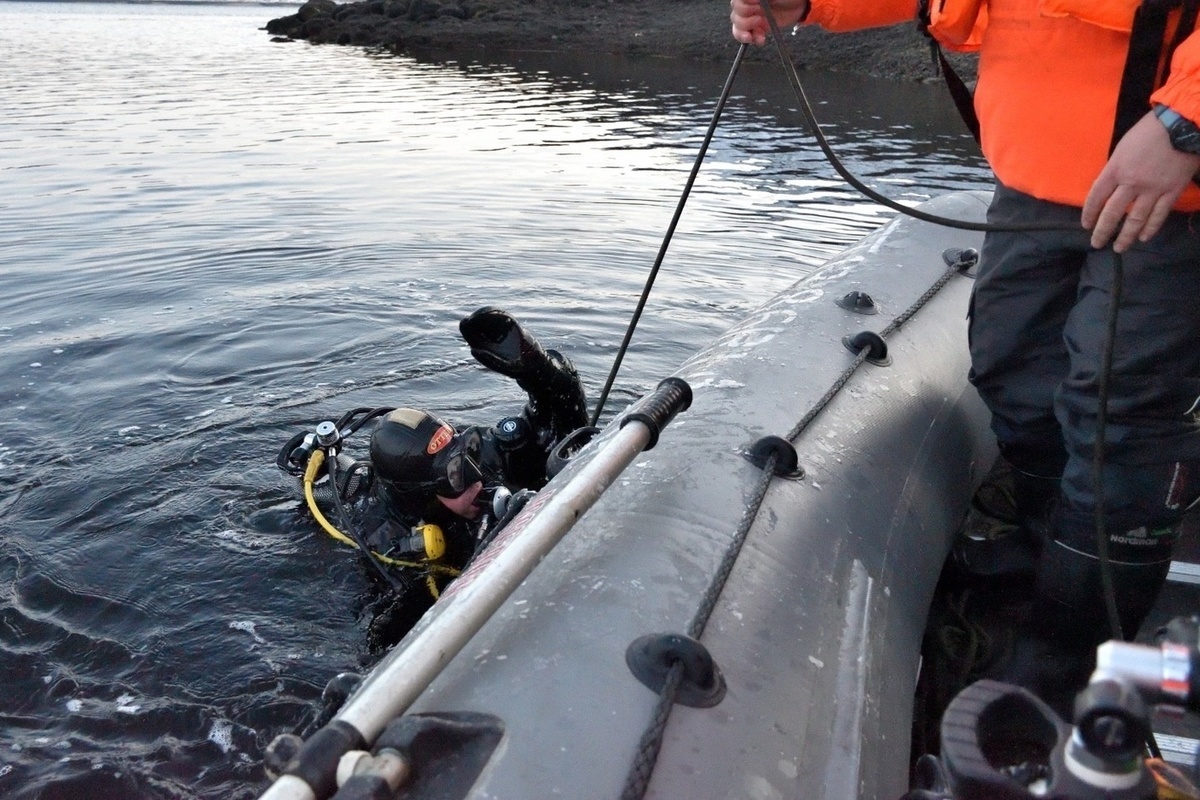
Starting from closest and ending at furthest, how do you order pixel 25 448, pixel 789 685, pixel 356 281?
pixel 789 685, pixel 25 448, pixel 356 281

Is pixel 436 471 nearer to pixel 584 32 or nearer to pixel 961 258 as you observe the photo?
pixel 961 258

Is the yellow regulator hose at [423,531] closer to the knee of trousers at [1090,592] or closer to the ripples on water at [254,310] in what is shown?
the ripples on water at [254,310]

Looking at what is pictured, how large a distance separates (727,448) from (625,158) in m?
9.87

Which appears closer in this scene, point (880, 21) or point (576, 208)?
point (880, 21)

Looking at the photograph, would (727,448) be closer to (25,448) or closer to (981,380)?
(981,380)

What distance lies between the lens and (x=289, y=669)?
10.2 ft

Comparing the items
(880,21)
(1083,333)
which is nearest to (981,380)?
(1083,333)

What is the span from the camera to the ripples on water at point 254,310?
3.07m

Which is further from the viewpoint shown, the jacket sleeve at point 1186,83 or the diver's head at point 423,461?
the diver's head at point 423,461

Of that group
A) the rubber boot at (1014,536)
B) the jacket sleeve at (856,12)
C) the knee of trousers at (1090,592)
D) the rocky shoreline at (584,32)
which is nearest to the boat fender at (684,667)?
the knee of trousers at (1090,592)

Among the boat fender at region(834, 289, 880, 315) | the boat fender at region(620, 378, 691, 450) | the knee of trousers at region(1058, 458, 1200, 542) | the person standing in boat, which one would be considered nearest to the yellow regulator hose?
the boat fender at region(620, 378, 691, 450)

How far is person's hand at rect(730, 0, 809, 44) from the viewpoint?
2393 mm

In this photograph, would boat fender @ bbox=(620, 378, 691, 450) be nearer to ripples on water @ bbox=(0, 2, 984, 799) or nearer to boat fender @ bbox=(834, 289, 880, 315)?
boat fender @ bbox=(834, 289, 880, 315)

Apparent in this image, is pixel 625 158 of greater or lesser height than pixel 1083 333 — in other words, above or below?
below
